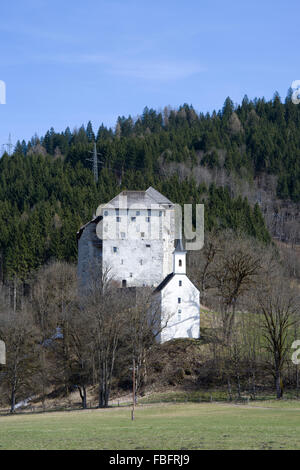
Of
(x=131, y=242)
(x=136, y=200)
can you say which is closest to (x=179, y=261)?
(x=131, y=242)

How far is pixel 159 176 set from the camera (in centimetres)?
15362

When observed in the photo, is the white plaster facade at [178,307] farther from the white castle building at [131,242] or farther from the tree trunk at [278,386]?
the tree trunk at [278,386]

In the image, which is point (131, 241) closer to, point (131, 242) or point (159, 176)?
point (131, 242)

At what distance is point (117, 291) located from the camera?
8188 cm

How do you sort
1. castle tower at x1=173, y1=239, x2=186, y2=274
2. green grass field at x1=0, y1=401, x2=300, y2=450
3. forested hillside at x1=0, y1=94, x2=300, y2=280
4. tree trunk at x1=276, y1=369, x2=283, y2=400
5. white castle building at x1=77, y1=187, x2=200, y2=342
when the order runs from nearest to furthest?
green grass field at x1=0, y1=401, x2=300, y2=450 → tree trunk at x1=276, y1=369, x2=283, y2=400 → castle tower at x1=173, y1=239, x2=186, y2=274 → white castle building at x1=77, y1=187, x2=200, y2=342 → forested hillside at x1=0, y1=94, x2=300, y2=280

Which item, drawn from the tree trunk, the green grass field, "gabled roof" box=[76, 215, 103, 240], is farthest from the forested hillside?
the green grass field

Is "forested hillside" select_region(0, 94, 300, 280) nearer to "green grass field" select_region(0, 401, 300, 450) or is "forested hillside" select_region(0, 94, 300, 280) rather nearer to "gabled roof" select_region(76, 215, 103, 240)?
"gabled roof" select_region(76, 215, 103, 240)

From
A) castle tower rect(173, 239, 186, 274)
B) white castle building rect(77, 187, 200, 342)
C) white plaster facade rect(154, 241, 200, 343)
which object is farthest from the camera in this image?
white castle building rect(77, 187, 200, 342)

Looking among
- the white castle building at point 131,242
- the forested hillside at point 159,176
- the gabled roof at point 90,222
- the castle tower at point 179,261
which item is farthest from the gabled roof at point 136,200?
the castle tower at point 179,261

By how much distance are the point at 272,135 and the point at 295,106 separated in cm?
2322

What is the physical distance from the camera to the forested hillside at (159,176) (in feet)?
361

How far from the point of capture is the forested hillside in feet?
361
